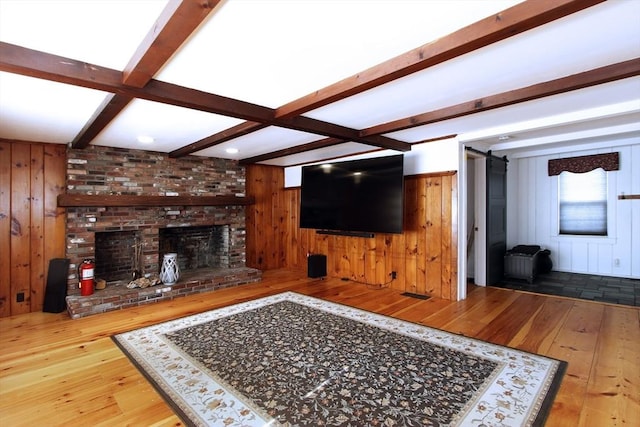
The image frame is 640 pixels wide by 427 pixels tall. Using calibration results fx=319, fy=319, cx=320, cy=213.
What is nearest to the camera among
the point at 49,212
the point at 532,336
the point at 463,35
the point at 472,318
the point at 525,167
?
the point at 463,35

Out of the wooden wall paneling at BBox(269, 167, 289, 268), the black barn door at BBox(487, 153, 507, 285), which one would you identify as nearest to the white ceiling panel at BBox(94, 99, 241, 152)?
the wooden wall paneling at BBox(269, 167, 289, 268)

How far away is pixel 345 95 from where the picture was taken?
7.45 ft

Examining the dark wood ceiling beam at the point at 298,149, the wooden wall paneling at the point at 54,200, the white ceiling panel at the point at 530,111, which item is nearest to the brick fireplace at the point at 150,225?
the wooden wall paneling at the point at 54,200

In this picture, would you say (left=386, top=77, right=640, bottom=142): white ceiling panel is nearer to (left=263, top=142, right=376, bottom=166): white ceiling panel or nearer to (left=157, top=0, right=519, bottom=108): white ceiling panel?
(left=263, top=142, right=376, bottom=166): white ceiling panel

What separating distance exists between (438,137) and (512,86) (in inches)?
71.1

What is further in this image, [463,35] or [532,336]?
[532,336]

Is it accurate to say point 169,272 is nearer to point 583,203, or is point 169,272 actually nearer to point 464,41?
point 464,41

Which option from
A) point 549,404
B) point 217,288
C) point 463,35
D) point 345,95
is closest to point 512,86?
point 463,35

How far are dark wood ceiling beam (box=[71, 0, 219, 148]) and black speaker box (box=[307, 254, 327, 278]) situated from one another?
3.83 m

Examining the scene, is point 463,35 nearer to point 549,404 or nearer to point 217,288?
point 549,404

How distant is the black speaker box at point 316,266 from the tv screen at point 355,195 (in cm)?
60

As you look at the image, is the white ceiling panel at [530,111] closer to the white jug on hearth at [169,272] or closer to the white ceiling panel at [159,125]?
the white ceiling panel at [159,125]

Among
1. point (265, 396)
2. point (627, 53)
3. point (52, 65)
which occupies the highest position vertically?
point (627, 53)

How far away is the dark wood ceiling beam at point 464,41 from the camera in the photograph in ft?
4.44
